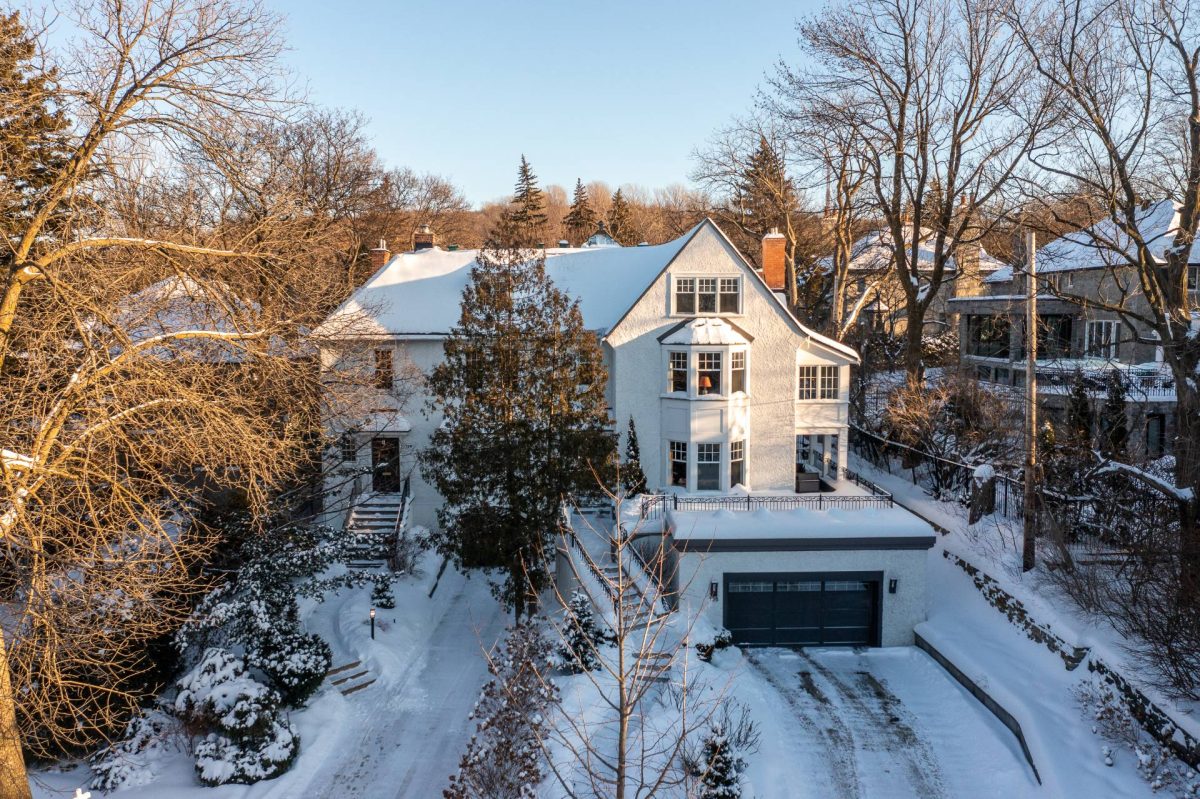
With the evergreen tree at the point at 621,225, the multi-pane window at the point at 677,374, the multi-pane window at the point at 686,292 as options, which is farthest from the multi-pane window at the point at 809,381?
the evergreen tree at the point at 621,225

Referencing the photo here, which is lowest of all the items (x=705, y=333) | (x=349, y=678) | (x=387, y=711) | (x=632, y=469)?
(x=387, y=711)

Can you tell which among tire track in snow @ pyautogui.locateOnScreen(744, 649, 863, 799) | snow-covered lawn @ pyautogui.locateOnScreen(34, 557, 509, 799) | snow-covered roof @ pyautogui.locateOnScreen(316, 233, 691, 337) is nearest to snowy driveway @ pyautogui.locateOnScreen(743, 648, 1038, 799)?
tire track in snow @ pyautogui.locateOnScreen(744, 649, 863, 799)

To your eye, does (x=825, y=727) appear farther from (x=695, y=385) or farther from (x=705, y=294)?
(x=705, y=294)

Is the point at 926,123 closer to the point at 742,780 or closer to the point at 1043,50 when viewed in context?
the point at 1043,50

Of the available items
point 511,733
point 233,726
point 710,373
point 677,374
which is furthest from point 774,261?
point 233,726

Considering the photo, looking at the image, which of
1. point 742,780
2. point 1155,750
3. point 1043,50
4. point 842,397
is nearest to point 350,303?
point 842,397

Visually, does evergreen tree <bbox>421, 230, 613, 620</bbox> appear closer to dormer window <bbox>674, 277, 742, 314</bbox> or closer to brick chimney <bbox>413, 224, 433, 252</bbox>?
dormer window <bbox>674, 277, 742, 314</bbox>
